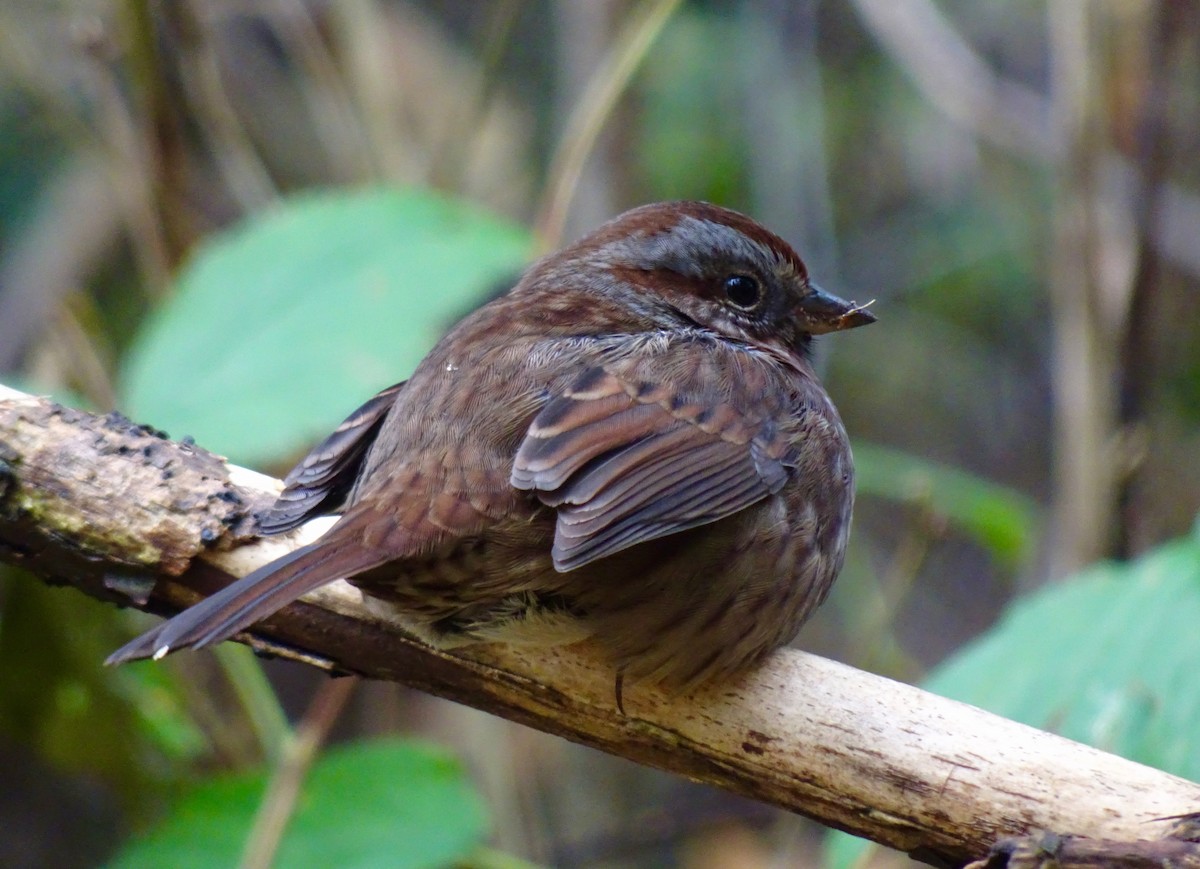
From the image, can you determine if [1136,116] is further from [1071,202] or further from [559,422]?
[559,422]

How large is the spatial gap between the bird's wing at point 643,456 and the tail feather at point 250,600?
344mm

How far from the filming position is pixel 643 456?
2.46 m

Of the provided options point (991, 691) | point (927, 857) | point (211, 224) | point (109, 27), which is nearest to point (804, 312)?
point (991, 691)

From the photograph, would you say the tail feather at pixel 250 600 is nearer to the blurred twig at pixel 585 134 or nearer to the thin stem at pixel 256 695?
the thin stem at pixel 256 695

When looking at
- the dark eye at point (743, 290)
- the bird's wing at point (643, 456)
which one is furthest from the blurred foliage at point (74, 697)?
the dark eye at point (743, 290)

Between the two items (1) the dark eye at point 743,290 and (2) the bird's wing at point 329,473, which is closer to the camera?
(2) the bird's wing at point 329,473

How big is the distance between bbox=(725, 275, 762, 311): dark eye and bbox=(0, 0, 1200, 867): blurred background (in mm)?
617

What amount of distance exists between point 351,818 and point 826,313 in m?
1.62

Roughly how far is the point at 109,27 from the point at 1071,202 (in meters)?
3.39

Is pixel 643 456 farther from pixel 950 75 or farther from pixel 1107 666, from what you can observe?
pixel 950 75

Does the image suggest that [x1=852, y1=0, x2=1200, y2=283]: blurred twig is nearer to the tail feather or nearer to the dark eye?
the dark eye

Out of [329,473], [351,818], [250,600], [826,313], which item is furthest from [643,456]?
[351,818]

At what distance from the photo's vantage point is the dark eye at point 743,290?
3139 millimetres

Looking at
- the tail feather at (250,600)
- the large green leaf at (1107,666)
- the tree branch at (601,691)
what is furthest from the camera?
the large green leaf at (1107,666)
